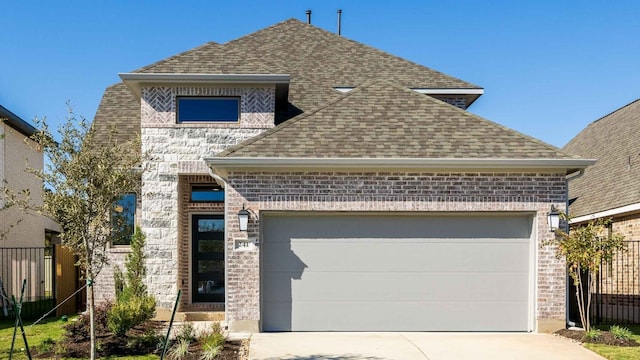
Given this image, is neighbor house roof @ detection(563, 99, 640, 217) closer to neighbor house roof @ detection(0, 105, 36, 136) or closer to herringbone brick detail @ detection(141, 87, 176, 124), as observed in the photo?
herringbone brick detail @ detection(141, 87, 176, 124)

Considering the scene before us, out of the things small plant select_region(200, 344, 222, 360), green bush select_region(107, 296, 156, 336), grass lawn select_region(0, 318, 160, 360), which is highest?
green bush select_region(107, 296, 156, 336)

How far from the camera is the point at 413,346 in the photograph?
403 inches

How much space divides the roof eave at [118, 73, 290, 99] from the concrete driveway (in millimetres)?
5565

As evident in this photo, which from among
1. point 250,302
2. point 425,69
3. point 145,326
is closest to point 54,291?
point 145,326

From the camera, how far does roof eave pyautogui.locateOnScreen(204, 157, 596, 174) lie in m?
11.2

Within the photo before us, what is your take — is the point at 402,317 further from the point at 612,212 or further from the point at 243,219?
the point at 612,212

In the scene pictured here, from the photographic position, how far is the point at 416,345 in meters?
10.3

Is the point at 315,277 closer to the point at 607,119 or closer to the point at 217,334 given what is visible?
the point at 217,334

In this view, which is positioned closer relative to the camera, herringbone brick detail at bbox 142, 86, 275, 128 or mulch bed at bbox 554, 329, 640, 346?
mulch bed at bbox 554, 329, 640, 346

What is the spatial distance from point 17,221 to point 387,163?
43.2 feet

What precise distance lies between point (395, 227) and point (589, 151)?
13.6 meters

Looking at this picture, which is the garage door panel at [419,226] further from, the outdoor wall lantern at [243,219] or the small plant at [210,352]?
the small plant at [210,352]

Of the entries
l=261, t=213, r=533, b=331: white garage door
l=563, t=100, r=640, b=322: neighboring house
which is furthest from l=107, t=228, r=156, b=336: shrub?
l=563, t=100, r=640, b=322: neighboring house

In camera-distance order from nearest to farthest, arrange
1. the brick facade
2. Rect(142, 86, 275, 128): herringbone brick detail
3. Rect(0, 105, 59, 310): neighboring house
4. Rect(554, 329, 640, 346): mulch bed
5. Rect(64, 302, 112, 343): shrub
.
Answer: Rect(64, 302, 112, 343): shrub, Rect(554, 329, 640, 346): mulch bed, Rect(142, 86, 275, 128): herringbone brick detail, the brick facade, Rect(0, 105, 59, 310): neighboring house
